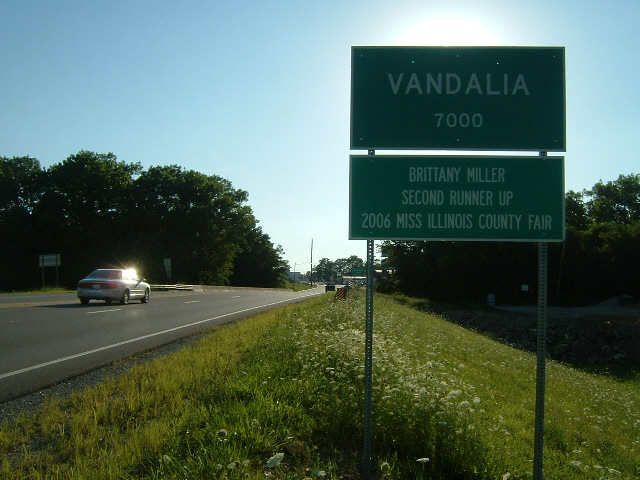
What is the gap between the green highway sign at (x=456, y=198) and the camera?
15.1 feet

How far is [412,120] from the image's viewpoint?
15.6ft

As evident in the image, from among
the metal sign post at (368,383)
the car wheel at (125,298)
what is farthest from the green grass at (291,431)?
the car wheel at (125,298)

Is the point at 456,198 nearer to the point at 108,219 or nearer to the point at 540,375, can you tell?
the point at 540,375

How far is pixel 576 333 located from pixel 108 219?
164 feet

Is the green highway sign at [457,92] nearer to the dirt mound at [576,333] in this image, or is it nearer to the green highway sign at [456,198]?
the green highway sign at [456,198]

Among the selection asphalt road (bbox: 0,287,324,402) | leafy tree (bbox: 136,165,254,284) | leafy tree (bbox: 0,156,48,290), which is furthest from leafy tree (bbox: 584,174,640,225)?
asphalt road (bbox: 0,287,324,402)

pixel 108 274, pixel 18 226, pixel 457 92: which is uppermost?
pixel 18 226

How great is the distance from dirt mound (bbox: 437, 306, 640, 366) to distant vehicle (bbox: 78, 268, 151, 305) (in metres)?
21.7

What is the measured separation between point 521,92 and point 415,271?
62632 millimetres

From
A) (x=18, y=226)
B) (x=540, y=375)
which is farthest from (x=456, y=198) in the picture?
(x=18, y=226)

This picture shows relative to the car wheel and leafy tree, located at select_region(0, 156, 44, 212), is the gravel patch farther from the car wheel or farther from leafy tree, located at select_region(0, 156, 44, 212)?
leafy tree, located at select_region(0, 156, 44, 212)

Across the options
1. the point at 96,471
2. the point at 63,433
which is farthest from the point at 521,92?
the point at 63,433

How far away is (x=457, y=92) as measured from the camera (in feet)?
15.7

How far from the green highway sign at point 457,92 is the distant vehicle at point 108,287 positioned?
20906 millimetres
